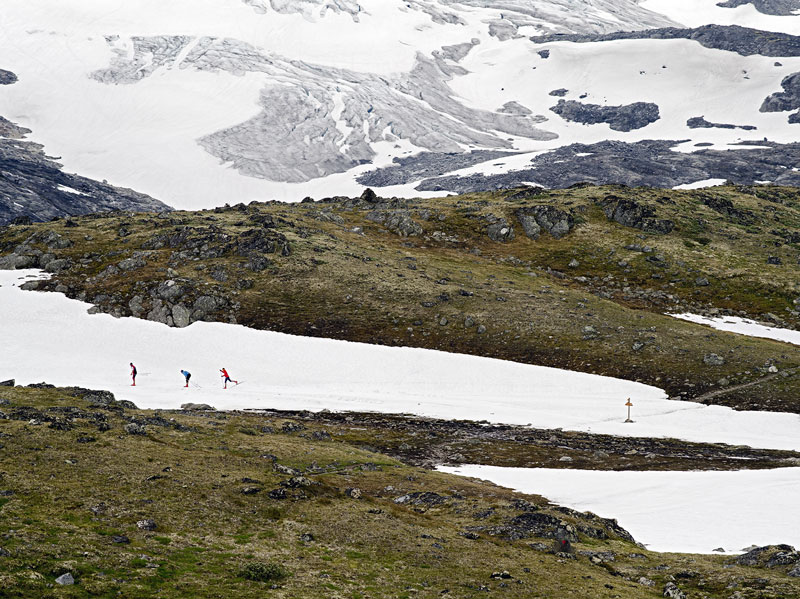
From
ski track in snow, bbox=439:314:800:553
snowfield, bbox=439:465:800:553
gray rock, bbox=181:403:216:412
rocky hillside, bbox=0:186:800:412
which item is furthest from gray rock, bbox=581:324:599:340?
gray rock, bbox=181:403:216:412

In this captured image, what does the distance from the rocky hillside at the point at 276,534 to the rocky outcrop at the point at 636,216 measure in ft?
281

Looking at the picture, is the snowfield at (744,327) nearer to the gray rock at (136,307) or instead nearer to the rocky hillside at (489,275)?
the rocky hillside at (489,275)

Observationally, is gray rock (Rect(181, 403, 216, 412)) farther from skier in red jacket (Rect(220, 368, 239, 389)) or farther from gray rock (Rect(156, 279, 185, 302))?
gray rock (Rect(156, 279, 185, 302))

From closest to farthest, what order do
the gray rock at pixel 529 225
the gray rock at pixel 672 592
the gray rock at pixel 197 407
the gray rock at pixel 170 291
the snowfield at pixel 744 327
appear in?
the gray rock at pixel 672 592 → the gray rock at pixel 197 407 → the gray rock at pixel 170 291 → the snowfield at pixel 744 327 → the gray rock at pixel 529 225

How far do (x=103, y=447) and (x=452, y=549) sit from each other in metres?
17.9

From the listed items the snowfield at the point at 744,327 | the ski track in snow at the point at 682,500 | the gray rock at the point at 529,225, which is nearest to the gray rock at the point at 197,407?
the ski track in snow at the point at 682,500

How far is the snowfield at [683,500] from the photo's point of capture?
29734 millimetres

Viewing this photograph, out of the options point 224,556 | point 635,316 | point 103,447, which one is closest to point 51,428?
point 103,447

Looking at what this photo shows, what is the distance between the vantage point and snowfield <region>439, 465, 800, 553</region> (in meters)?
29.7

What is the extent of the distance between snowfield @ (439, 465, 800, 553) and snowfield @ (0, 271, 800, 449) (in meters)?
11.7

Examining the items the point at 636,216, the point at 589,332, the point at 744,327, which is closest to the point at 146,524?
the point at 589,332

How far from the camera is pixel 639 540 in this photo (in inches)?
1198

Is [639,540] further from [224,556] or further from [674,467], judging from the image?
[224,556]

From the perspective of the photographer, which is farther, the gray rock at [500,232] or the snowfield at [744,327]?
the gray rock at [500,232]
